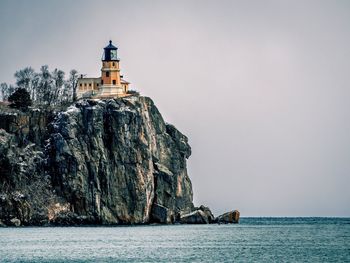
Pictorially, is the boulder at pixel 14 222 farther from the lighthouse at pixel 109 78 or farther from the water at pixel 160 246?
the lighthouse at pixel 109 78

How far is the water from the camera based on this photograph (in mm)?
97562

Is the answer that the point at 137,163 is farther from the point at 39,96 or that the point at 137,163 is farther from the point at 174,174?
the point at 39,96

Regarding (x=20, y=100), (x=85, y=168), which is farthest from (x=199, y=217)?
(x=20, y=100)

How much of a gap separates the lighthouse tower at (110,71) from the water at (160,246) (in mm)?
34661

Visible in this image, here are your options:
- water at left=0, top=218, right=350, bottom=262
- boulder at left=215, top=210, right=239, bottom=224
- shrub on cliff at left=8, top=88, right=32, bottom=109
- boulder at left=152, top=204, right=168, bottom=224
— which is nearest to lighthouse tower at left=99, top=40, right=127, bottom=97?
shrub on cliff at left=8, top=88, right=32, bottom=109

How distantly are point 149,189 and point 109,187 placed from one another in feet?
24.6

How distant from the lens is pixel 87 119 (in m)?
164

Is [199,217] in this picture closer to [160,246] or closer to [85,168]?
[85,168]

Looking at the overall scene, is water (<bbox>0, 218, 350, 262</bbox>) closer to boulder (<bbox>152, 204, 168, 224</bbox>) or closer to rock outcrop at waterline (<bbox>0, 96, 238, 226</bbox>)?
rock outcrop at waterline (<bbox>0, 96, 238, 226</bbox>)

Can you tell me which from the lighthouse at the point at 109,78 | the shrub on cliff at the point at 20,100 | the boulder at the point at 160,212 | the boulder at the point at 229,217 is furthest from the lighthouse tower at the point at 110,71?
the boulder at the point at 229,217

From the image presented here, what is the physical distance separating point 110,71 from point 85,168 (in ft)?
81.1

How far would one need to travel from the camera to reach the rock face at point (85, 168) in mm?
158625

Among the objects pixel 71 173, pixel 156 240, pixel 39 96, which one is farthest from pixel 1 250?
pixel 39 96

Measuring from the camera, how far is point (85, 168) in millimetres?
161625
